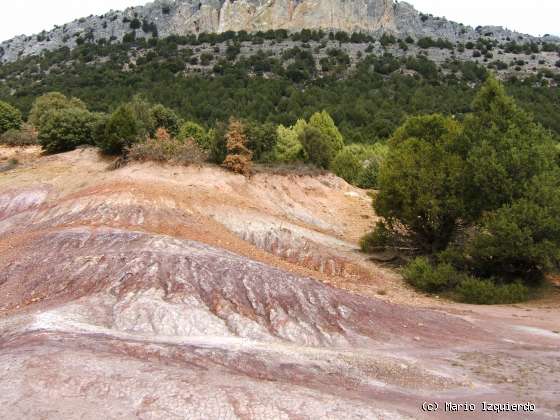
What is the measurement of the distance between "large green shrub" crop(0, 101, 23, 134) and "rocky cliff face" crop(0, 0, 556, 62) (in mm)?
77394

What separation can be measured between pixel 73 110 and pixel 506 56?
9184 cm

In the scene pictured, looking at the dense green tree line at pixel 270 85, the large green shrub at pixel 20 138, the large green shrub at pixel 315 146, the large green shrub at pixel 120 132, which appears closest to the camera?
the large green shrub at pixel 120 132

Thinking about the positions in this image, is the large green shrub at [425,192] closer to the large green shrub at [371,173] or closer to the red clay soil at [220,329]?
the red clay soil at [220,329]

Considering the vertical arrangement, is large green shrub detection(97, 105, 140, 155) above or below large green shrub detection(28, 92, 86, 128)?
above

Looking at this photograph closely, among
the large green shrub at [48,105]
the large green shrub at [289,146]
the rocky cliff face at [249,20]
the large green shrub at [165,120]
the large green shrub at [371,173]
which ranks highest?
the rocky cliff face at [249,20]

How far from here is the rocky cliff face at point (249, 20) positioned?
120562mm

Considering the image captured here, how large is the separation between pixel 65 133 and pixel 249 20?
316 feet

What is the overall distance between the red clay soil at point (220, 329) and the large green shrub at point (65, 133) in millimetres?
12644

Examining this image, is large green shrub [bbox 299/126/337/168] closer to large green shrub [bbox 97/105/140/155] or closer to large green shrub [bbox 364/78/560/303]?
large green shrub [bbox 97/105/140/155]

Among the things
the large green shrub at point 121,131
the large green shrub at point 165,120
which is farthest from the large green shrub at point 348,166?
the large green shrub at point 121,131

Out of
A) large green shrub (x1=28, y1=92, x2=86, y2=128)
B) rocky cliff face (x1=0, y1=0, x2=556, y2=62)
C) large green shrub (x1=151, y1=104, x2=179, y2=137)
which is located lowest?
large green shrub (x1=28, y1=92, x2=86, y2=128)

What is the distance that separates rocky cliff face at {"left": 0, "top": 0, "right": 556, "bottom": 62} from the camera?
4747 inches

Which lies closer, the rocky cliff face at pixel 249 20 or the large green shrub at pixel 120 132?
the large green shrub at pixel 120 132

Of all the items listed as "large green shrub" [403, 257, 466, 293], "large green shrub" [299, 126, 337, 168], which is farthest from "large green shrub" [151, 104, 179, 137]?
"large green shrub" [403, 257, 466, 293]
